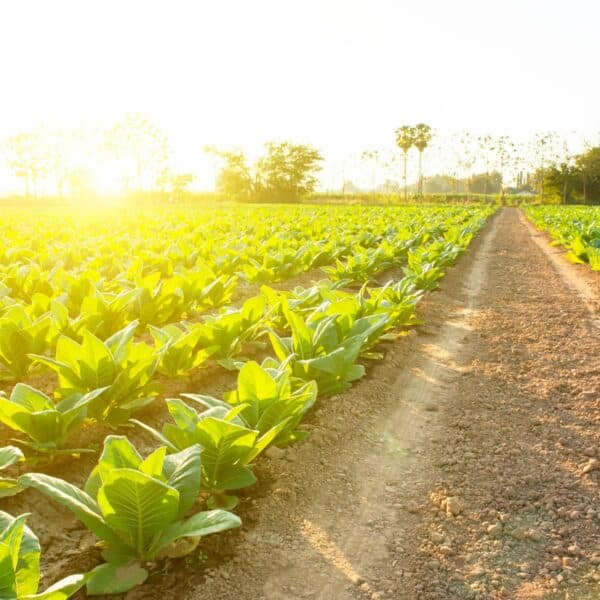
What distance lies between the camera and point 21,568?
1.71 meters

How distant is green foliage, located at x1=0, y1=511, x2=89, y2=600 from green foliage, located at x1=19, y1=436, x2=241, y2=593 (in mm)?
224

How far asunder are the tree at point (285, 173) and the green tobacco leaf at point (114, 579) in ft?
240

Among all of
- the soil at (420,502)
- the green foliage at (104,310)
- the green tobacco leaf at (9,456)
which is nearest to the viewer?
the soil at (420,502)

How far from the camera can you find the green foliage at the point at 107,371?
311 centimetres

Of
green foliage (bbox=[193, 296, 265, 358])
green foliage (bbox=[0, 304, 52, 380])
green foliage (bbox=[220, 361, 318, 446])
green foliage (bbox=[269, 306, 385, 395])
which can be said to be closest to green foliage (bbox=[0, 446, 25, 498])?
green foliage (bbox=[220, 361, 318, 446])

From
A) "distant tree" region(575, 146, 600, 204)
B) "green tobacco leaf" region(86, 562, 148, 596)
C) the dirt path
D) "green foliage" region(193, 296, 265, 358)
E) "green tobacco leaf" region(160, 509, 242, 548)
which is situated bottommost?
the dirt path

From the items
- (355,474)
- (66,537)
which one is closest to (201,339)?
(355,474)

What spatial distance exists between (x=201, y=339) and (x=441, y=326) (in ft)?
10.6

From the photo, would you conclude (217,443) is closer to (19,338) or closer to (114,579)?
(114,579)

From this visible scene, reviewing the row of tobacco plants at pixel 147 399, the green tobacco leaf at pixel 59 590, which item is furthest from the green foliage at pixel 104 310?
the green tobacco leaf at pixel 59 590

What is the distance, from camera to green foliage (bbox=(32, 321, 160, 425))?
10.2 feet

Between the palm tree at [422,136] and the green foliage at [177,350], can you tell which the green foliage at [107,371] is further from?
the palm tree at [422,136]

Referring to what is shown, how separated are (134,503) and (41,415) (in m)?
0.96

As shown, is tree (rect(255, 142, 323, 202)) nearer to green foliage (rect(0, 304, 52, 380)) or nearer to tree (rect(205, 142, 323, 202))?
tree (rect(205, 142, 323, 202))
